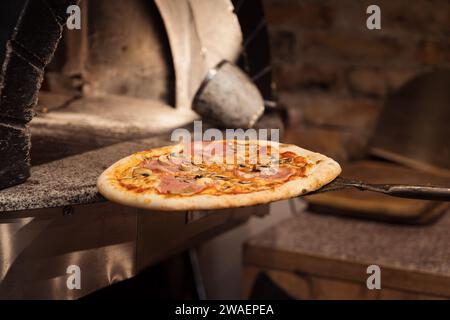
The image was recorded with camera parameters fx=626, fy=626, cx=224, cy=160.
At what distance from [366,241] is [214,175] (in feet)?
2.90

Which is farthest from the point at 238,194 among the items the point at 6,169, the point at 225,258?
the point at 225,258

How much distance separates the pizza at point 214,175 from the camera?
3.74ft

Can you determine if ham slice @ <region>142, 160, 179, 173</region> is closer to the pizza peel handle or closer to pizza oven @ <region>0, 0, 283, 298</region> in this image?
pizza oven @ <region>0, 0, 283, 298</region>

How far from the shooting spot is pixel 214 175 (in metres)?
1.29

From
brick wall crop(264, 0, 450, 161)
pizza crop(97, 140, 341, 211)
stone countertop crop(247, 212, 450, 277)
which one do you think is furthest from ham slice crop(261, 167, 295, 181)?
brick wall crop(264, 0, 450, 161)

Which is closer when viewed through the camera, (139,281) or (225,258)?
(139,281)

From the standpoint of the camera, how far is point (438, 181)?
2.28 m

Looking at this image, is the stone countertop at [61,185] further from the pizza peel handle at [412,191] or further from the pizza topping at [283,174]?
the pizza peel handle at [412,191]

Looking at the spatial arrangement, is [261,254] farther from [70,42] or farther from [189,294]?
[70,42]

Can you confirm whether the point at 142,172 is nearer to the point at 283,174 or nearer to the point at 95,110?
the point at 283,174

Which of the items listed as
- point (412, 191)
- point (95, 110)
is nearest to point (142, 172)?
point (412, 191)

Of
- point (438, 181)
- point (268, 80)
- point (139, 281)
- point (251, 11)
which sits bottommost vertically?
point (139, 281)

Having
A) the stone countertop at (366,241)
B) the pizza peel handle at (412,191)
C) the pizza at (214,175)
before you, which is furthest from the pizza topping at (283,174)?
the stone countertop at (366,241)
